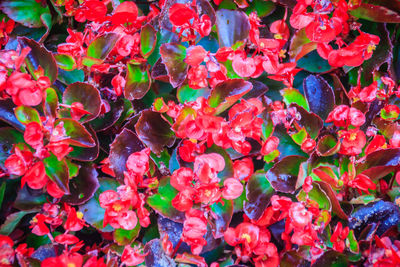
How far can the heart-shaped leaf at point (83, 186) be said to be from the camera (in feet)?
2.15

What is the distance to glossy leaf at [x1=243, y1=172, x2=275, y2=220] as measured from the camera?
0.66m

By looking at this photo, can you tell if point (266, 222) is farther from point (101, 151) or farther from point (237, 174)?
point (101, 151)

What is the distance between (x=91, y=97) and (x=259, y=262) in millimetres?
427

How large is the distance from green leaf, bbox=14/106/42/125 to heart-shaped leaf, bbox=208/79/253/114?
0.97 feet

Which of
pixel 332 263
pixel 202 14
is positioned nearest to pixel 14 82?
pixel 202 14

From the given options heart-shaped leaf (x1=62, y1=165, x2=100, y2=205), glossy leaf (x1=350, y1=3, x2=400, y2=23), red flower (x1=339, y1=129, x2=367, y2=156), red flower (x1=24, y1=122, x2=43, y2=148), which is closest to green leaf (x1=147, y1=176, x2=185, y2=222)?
heart-shaped leaf (x1=62, y1=165, x2=100, y2=205)

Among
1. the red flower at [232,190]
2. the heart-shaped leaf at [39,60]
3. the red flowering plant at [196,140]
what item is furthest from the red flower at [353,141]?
the heart-shaped leaf at [39,60]

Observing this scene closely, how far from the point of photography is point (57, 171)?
0.63 m

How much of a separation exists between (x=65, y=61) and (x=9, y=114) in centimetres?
13

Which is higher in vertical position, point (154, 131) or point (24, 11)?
point (24, 11)

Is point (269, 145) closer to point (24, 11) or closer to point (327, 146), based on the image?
point (327, 146)

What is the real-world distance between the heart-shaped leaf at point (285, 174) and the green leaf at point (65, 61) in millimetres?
409

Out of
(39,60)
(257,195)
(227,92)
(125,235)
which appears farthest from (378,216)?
(39,60)

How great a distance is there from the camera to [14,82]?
0.56 metres
